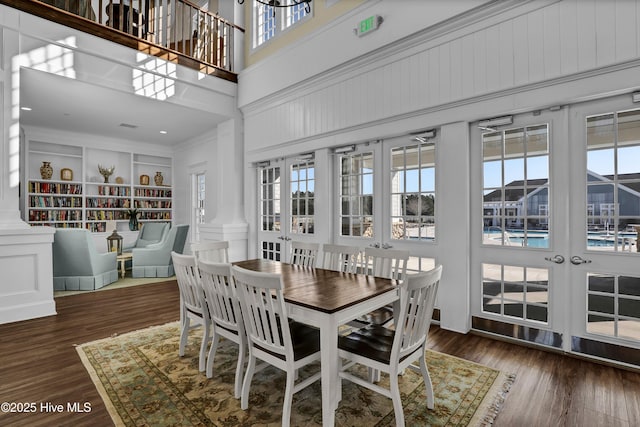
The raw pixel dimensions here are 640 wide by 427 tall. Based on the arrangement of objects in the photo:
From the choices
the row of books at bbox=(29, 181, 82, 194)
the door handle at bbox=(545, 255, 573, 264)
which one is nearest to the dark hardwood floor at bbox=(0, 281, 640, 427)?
the door handle at bbox=(545, 255, 573, 264)

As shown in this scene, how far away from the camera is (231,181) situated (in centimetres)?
609

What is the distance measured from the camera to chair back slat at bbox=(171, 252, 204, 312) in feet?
8.26

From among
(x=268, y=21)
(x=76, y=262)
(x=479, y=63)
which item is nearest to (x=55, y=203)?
(x=76, y=262)

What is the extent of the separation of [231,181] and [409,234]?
11.8 ft

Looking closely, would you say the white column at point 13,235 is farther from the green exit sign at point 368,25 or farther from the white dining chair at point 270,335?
the green exit sign at point 368,25

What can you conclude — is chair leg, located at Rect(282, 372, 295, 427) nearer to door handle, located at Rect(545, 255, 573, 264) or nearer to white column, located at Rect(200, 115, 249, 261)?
door handle, located at Rect(545, 255, 573, 264)

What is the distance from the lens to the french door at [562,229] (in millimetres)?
2605

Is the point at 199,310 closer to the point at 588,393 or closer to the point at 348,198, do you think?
the point at 348,198

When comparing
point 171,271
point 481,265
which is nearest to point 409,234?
point 481,265

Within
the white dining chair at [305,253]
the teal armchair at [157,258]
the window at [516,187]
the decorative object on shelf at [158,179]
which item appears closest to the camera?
the window at [516,187]

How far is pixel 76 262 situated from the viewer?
5.19m

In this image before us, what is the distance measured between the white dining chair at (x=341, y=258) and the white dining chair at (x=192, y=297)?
1.24 meters

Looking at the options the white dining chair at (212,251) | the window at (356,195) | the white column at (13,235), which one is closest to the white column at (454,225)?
the window at (356,195)

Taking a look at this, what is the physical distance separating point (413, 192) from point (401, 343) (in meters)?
2.32
